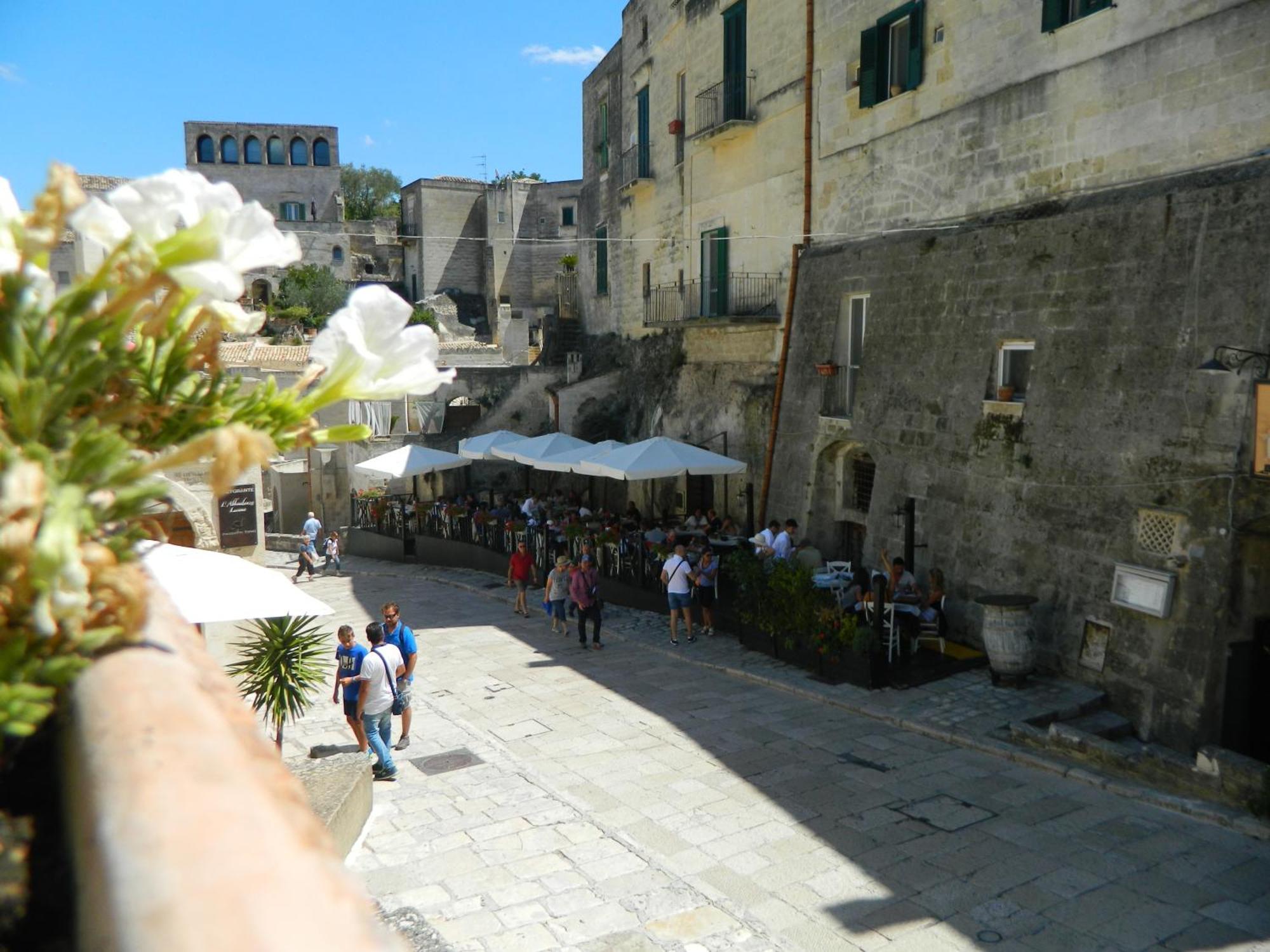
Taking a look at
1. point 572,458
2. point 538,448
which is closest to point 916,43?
point 572,458

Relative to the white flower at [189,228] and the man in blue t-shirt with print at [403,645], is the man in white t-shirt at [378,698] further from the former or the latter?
the white flower at [189,228]

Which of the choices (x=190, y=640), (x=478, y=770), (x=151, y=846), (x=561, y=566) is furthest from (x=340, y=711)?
(x=151, y=846)

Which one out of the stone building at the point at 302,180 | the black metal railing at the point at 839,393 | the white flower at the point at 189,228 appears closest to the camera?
the white flower at the point at 189,228

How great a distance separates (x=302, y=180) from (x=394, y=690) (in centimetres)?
5976

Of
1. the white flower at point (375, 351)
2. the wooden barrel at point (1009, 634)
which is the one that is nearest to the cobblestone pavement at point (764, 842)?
the wooden barrel at point (1009, 634)

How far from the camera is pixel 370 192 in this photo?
7700cm

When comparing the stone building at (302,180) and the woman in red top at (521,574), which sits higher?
the stone building at (302,180)

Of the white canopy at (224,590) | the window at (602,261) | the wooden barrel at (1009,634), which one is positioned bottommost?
the wooden barrel at (1009,634)

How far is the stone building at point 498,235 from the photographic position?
192 ft

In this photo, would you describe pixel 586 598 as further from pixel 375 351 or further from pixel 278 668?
pixel 375 351

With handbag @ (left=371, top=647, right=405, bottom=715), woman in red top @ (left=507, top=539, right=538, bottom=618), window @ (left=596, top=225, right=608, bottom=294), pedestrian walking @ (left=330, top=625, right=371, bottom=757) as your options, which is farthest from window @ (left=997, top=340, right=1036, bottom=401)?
window @ (left=596, top=225, right=608, bottom=294)

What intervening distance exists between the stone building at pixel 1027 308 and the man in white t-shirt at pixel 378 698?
785 centimetres

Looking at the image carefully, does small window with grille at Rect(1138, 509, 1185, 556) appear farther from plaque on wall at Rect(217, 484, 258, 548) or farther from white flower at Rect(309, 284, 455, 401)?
white flower at Rect(309, 284, 455, 401)

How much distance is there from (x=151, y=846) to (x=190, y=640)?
0.91m
